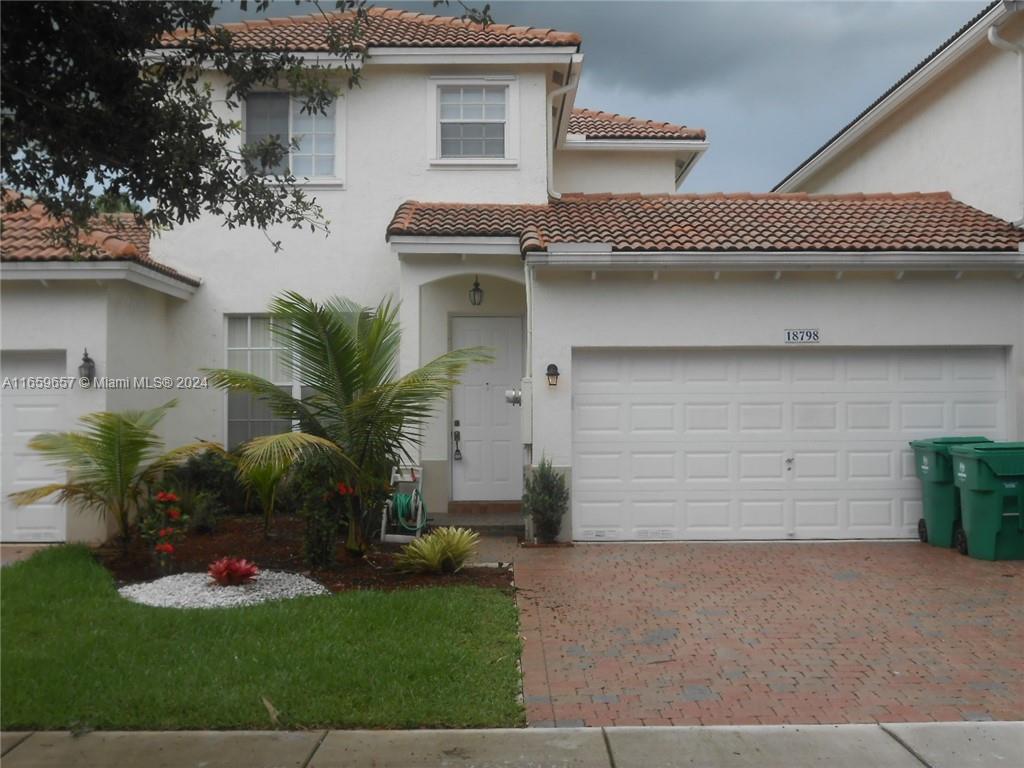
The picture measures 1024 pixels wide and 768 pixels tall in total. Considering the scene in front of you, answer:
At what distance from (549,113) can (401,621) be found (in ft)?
29.4

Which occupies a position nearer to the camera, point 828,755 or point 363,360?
point 828,755

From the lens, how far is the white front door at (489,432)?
12938 millimetres

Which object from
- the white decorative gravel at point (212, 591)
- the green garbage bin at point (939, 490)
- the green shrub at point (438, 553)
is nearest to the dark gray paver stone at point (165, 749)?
the white decorative gravel at point (212, 591)

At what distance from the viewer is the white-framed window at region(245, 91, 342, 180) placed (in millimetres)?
13094

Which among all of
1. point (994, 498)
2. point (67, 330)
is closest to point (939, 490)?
point (994, 498)

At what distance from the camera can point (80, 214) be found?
18.9ft

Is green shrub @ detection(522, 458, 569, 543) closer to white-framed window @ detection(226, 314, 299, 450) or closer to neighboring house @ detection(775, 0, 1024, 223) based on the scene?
white-framed window @ detection(226, 314, 299, 450)

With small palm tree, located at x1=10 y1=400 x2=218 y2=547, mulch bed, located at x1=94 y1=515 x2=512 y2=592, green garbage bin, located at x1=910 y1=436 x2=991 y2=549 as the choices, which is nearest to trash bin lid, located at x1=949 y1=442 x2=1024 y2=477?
green garbage bin, located at x1=910 y1=436 x2=991 y2=549

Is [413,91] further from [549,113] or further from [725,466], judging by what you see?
[725,466]

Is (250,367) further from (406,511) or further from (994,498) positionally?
(994,498)

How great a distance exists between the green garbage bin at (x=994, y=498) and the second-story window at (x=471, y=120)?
7.66m

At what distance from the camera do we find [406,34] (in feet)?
44.5

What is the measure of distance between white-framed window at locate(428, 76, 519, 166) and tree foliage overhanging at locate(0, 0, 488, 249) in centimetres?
689

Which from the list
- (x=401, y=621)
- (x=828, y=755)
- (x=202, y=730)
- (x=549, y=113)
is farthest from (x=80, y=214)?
(x=549, y=113)
